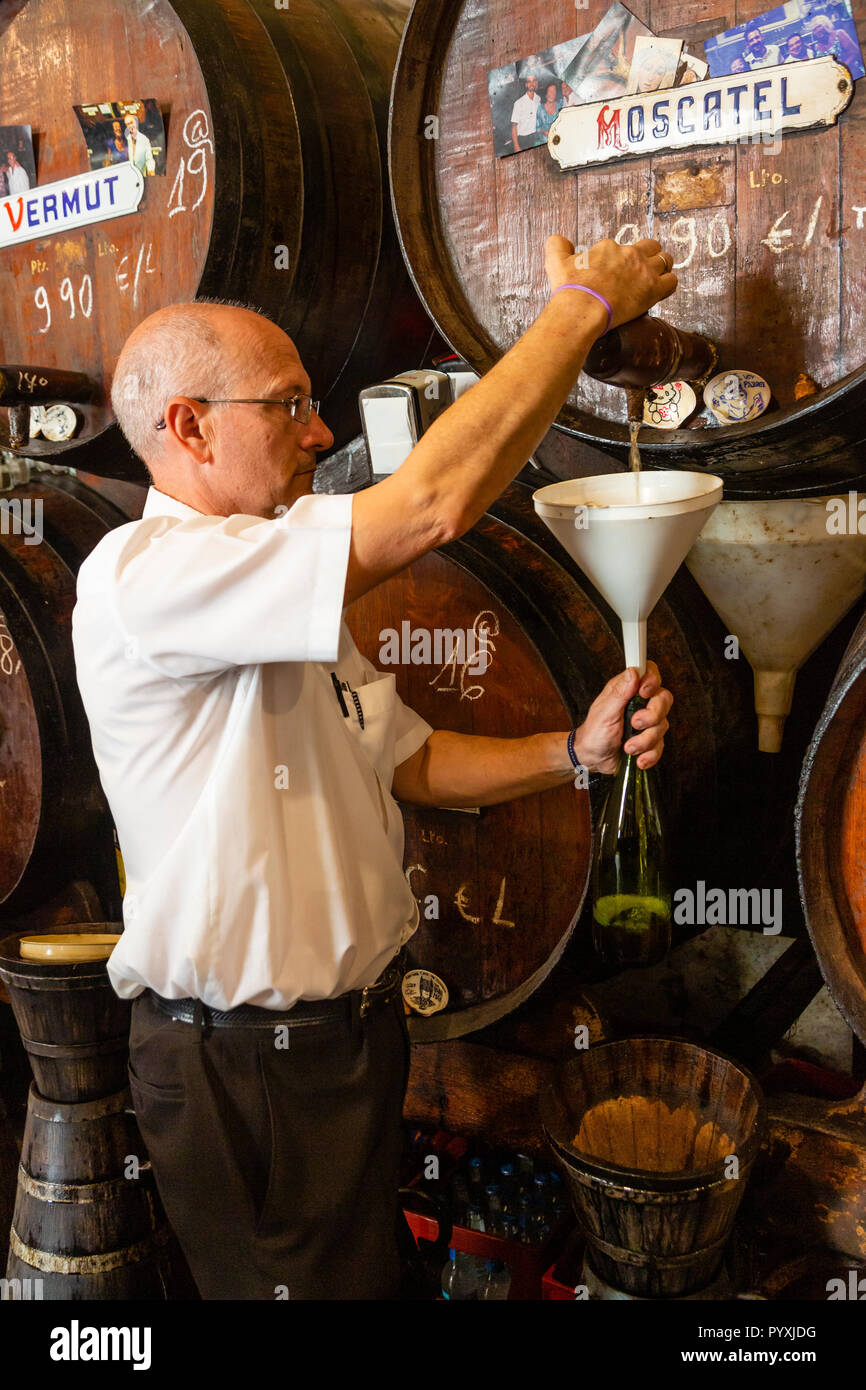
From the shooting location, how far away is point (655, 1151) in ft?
6.83

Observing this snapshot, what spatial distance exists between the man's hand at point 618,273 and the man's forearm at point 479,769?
2.48ft

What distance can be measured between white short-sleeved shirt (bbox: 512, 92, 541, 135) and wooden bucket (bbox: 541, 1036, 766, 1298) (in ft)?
5.51

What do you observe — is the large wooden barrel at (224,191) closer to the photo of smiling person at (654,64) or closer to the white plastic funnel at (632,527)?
the photo of smiling person at (654,64)

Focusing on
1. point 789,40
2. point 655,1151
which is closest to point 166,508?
point 789,40

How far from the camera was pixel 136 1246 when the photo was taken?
2352mm

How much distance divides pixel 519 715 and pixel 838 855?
74 cm

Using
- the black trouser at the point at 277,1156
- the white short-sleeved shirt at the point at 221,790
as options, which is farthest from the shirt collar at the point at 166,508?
the black trouser at the point at 277,1156

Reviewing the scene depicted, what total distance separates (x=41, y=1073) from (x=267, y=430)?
160cm

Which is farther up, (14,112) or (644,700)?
(14,112)

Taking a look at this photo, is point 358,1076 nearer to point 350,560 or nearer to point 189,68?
point 350,560

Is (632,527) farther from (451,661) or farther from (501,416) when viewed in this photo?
(451,661)
